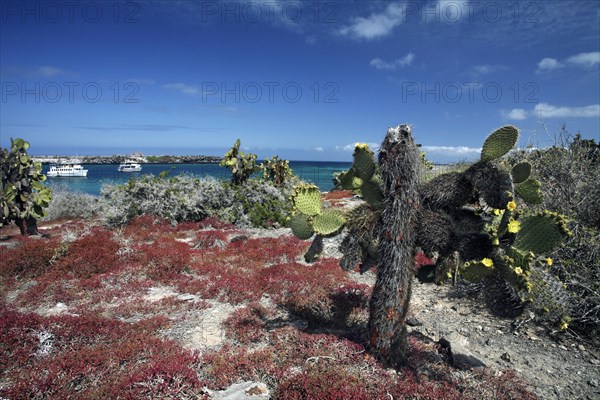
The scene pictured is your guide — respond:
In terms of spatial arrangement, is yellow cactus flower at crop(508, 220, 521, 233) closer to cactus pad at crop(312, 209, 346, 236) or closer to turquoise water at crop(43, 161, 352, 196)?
cactus pad at crop(312, 209, 346, 236)

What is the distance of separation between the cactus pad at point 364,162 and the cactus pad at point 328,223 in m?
0.75

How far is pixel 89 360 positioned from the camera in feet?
17.1

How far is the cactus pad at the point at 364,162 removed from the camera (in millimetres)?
5359

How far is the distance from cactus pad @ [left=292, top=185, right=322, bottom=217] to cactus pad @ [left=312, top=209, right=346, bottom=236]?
25 cm

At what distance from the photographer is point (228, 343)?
6074 millimetres

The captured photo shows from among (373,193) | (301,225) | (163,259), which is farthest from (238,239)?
(373,193)

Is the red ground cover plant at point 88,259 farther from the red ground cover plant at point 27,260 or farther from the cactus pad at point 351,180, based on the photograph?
the cactus pad at point 351,180

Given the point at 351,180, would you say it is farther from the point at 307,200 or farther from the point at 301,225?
the point at 301,225

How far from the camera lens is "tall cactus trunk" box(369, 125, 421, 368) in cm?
482

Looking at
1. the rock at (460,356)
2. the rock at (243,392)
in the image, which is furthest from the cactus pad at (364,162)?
the rock at (243,392)

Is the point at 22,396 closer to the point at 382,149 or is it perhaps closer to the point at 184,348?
the point at 184,348

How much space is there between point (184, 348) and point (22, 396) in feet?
6.94

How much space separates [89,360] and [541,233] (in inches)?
255

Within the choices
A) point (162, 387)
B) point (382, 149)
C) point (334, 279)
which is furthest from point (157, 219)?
point (382, 149)
